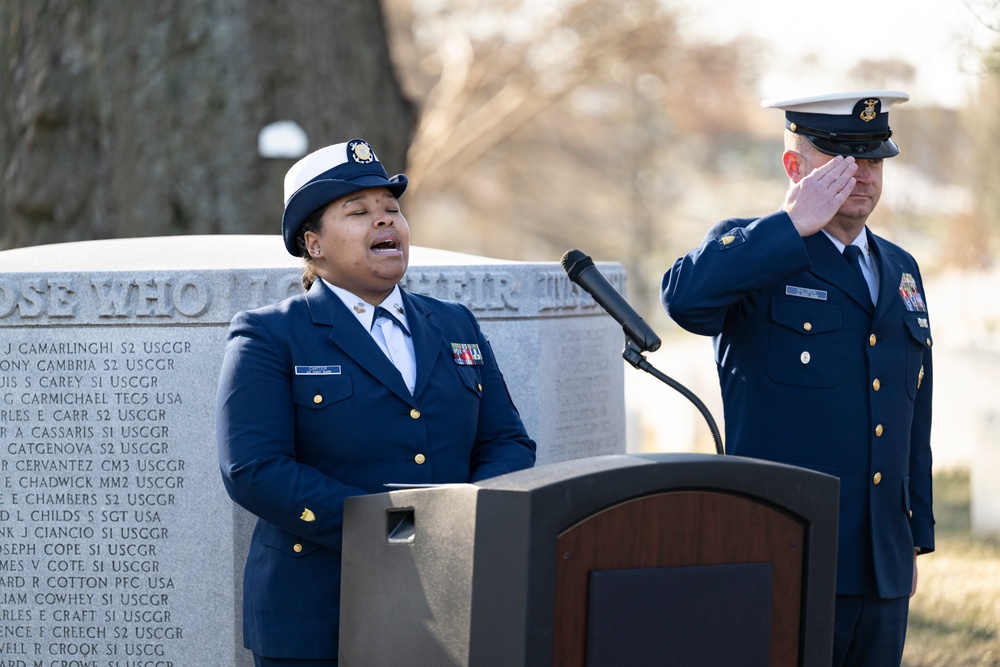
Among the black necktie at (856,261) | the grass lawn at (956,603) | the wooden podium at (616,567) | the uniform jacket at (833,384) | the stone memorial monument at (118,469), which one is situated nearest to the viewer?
the wooden podium at (616,567)

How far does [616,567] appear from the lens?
2096mm

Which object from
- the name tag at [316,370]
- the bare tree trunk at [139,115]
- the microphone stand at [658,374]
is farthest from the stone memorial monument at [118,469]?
the bare tree trunk at [139,115]

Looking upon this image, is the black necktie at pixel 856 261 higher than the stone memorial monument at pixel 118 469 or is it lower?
higher

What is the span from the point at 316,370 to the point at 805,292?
1156 mm

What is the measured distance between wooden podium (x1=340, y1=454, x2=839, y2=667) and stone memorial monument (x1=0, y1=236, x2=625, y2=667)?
1.66 meters

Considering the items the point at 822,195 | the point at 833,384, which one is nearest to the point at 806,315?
the point at 833,384

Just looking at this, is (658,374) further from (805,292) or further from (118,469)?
(118,469)

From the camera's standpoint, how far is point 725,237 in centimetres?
296

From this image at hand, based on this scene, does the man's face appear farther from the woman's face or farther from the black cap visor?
the woman's face

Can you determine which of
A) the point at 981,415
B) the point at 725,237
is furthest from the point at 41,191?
the point at 725,237

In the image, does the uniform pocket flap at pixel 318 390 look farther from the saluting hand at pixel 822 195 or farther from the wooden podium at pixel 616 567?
the saluting hand at pixel 822 195

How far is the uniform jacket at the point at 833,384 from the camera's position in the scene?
9.78 feet

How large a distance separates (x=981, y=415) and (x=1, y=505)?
6.15 m

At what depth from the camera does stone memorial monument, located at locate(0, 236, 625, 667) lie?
3.84 metres
